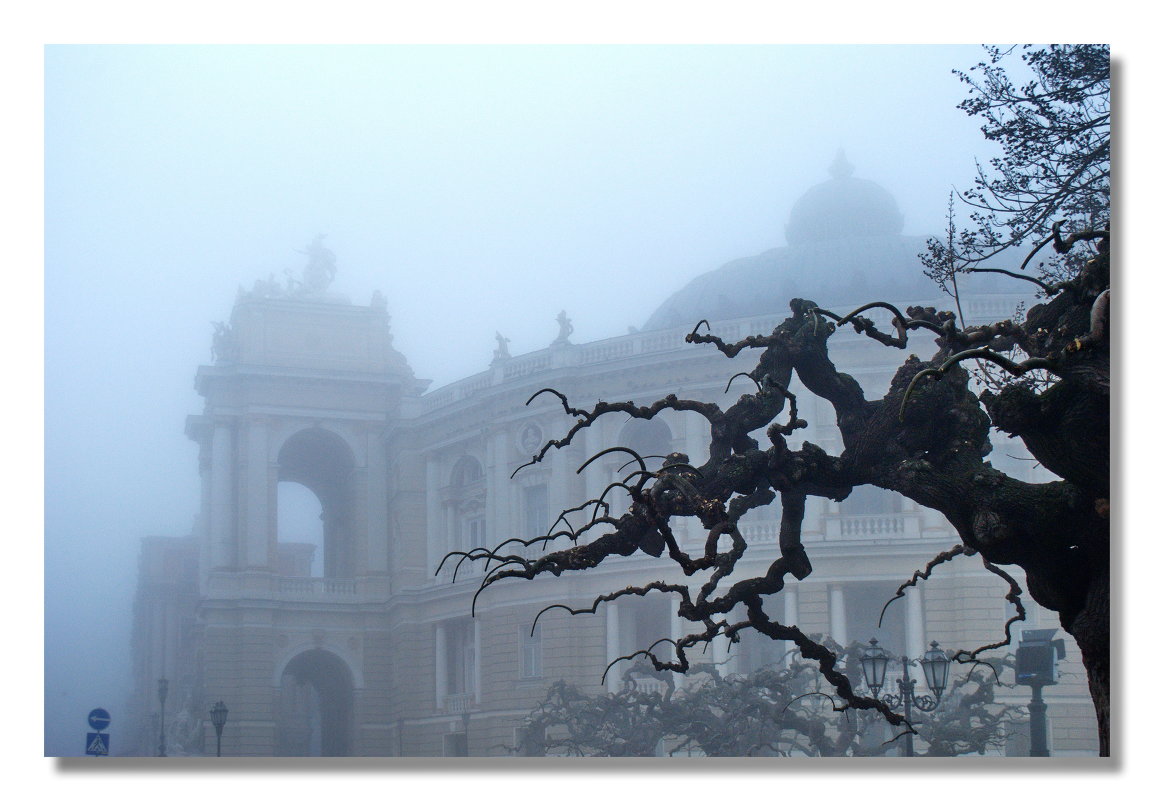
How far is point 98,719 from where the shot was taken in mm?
10727

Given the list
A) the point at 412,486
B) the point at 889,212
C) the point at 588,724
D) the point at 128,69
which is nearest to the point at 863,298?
the point at 889,212

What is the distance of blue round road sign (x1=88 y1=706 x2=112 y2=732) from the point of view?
10547 millimetres

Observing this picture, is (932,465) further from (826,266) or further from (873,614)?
(826,266)

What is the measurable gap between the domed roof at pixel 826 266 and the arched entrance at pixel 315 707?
19.7 feet

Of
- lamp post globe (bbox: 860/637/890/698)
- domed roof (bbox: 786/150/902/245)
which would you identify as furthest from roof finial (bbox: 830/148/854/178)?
lamp post globe (bbox: 860/637/890/698)

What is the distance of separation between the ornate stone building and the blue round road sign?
7.19 m

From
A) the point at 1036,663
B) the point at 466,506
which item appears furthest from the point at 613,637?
the point at 1036,663

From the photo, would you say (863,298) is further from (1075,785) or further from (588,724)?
(1075,785)

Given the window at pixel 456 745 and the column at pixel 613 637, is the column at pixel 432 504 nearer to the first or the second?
the column at pixel 613 637

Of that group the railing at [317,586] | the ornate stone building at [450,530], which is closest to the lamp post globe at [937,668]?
the ornate stone building at [450,530]

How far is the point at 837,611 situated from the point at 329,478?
7965 millimetres

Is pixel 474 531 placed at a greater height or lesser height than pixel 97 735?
greater

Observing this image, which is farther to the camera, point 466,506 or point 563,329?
point 466,506
